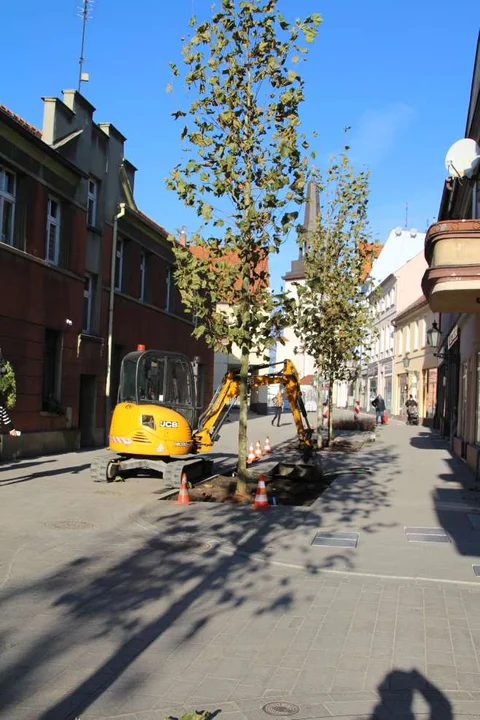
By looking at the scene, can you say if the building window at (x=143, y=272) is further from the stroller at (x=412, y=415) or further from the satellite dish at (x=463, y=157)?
the stroller at (x=412, y=415)

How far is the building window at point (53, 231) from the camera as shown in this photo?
1867 cm

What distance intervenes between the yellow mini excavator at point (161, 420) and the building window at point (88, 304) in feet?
22.7

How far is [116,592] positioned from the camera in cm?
636

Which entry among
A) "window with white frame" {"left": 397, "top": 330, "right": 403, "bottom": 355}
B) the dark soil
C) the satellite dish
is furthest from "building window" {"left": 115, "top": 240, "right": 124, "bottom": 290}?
"window with white frame" {"left": 397, "top": 330, "right": 403, "bottom": 355}

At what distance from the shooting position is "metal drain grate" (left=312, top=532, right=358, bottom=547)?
855 centimetres

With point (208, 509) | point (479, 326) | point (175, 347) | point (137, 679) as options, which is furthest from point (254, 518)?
point (175, 347)

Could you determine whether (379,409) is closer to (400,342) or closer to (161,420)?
(400,342)

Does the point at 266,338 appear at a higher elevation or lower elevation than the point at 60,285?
lower

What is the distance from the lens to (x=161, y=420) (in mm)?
13328

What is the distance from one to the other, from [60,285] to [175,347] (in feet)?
34.5

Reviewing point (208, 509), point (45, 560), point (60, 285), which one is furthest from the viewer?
point (60, 285)

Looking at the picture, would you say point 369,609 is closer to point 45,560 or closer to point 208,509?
point 45,560

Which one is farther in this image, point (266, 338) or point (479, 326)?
point (479, 326)

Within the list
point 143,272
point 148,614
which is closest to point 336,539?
point 148,614
